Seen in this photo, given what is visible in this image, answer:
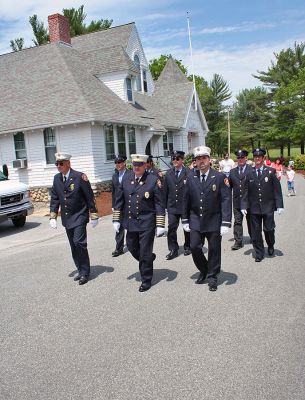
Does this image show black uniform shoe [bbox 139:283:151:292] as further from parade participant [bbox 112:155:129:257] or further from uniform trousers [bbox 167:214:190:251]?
parade participant [bbox 112:155:129:257]

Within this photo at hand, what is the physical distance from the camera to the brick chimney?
76.5 feet

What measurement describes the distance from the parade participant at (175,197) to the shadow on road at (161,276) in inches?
41.4

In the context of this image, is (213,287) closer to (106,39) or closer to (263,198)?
(263,198)

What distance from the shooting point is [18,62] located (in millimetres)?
23500

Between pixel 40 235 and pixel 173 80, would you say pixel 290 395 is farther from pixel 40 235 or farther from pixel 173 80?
pixel 173 80

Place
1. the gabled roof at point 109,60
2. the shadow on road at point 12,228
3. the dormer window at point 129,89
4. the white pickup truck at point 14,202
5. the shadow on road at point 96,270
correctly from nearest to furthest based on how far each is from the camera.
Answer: the shadow on road at point 96,270
the white pickup truck at point 14,202
the shadow on road at point 12,228
the gabled roof at point 109,60
the dormer window at point 129,89

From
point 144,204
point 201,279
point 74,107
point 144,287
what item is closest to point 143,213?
point 144,204

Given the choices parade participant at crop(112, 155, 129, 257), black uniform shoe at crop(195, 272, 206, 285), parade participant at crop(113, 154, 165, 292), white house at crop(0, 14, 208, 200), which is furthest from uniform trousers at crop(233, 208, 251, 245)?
white house at crop(0, 14, 208, 200)

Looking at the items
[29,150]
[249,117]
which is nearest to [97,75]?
[29,150]

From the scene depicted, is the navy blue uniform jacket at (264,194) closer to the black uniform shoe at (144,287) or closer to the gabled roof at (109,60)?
the black uniform shoe at (144,287)

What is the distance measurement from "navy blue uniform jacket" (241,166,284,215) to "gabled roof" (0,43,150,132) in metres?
11.1

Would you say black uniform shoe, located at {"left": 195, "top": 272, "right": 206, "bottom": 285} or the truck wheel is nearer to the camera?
black uniform shoe, located at {"left": 195, "top": 272, "right": 206, "bottom": 285}

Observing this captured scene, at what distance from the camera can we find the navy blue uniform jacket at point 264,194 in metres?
8.03

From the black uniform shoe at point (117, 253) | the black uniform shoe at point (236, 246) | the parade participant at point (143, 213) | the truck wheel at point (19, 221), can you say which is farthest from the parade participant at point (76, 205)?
the truck wheel at point (19, 221)
